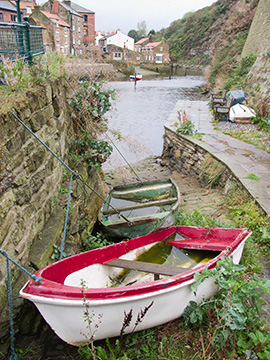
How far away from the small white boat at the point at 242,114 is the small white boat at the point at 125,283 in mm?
8102

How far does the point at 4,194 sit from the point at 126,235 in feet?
8.66

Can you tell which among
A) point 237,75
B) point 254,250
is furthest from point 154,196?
point 237,75

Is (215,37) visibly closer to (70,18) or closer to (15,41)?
(70,18)

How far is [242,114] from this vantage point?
10.9 meters

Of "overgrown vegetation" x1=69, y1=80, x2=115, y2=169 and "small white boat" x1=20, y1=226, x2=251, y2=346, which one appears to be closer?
"small white boat" x1=20, y1=226, x2=251, y2=346

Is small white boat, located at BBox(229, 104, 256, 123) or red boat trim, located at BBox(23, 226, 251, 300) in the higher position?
small white boat, located at BBox(229, 104, 256, 123)

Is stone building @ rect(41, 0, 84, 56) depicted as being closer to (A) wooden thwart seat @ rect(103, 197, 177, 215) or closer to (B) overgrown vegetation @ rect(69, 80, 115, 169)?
(B) overgrown vegetation @ rect(69, 80, 115, 169)

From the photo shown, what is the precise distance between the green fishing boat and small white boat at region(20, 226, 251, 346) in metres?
0.44

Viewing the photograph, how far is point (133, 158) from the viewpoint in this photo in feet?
41.8

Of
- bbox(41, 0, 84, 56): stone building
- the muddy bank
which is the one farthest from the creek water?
bbox(41, 0, 84, 56): stone building

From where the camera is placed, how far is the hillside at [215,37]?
2150 cm

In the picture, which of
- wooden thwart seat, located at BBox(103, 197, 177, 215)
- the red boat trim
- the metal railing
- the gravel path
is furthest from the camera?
the gravel path

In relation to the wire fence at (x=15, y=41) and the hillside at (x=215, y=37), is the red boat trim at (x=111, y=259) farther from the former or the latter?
the hillside at (x=215, y=37)

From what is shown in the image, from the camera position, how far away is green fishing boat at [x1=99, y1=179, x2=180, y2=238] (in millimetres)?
4574
